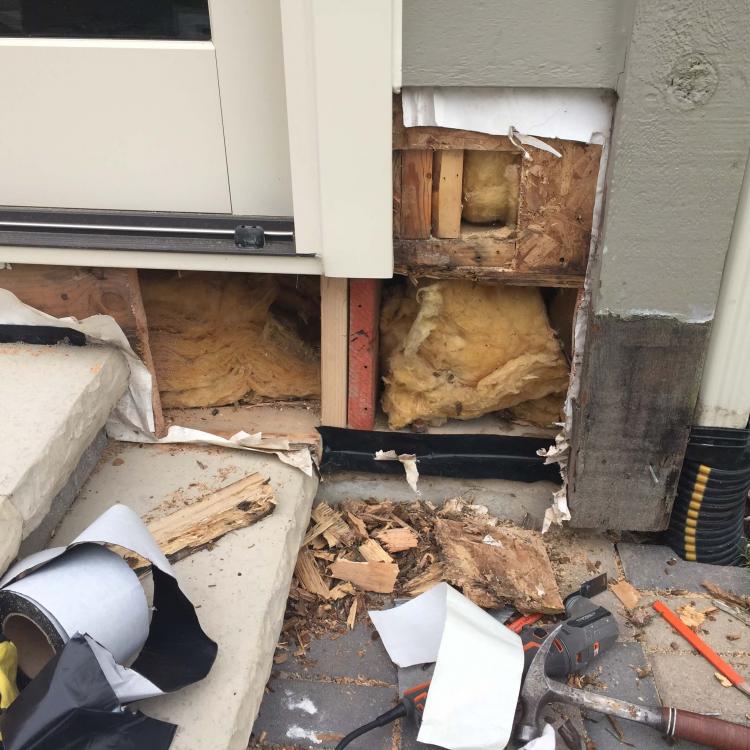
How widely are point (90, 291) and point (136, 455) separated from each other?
0.66 metres

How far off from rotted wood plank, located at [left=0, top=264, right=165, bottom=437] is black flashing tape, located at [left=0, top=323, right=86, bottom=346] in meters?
0.06

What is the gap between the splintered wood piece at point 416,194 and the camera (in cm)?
249

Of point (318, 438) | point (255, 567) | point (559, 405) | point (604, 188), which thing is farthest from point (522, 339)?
point (255, 567)

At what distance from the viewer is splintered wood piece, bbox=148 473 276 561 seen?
2.49 meters

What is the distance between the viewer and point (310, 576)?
277 cm

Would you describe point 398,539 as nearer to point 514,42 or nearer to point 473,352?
point 473,352

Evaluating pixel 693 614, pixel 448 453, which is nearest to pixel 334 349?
pixel 448 453

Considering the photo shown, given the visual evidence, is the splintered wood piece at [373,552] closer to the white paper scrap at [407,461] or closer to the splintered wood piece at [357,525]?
the splintered wood piece at [357,525]

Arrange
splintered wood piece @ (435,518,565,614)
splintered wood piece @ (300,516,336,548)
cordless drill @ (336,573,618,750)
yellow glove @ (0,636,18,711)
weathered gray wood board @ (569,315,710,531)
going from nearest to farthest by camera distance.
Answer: yellow glove @ (0,636,18,711) → cordless drill @ (336,573,618,750) → weathered gray wood board @ (569,315,710,531) → splintered wood piece @ (435,518,565,614) → splintered wood piece @ (300,516,336,548)

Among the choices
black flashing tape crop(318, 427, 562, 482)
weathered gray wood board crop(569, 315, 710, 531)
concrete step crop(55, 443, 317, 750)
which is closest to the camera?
concrete step crop(55, 443, 317, 750)

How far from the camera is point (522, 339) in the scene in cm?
288

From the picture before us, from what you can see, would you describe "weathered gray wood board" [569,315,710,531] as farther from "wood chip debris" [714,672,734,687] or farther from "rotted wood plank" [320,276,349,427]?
"rotted wood plank" [320,276,349,427]

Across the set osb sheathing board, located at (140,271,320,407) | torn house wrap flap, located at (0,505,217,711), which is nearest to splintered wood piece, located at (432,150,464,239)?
osb sheathing board, located at (140,271,320,407)

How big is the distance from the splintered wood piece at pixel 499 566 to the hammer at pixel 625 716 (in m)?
0.35
